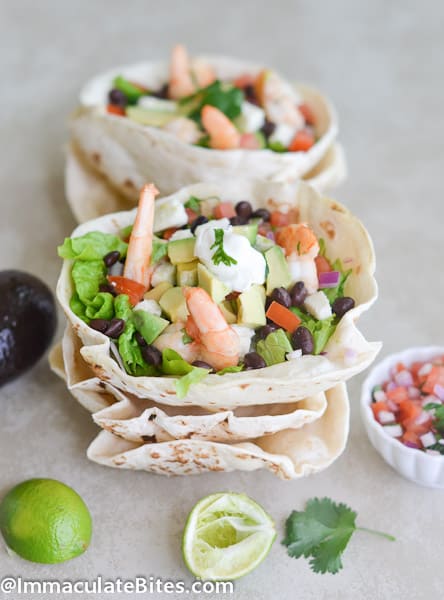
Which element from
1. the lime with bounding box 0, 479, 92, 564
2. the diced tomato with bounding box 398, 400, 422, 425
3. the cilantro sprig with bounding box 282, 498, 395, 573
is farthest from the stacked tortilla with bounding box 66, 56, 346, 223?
the lime with bounding box 0, 479, 92, 564

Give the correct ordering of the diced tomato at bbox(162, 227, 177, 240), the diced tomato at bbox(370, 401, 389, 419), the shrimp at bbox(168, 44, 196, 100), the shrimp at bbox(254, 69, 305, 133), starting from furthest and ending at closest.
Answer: the shrimp at bbox(168, 44, 196, 100) → the shrimp at bbox(254, 69, 305, 133) → the diced tomato at bbox(162, 227, 177, 240) → the diced tomato at bbox(370, 401, 389, 419)

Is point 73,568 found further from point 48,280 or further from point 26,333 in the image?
point 48,280

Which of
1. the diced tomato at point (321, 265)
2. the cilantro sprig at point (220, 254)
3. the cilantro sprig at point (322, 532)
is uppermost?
the cilantro sprig at point (220, 254)

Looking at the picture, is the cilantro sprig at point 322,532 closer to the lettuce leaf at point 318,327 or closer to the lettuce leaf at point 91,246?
the lettuce leaf at point 318,327

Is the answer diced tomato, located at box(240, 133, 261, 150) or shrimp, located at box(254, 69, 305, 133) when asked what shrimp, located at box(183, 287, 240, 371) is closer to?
diced tomato, located at box(240, 133, 261, 150)

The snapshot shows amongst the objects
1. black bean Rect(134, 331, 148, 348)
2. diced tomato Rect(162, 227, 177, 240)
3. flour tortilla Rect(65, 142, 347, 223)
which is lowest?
flour tortilla Rect(65, 142, 347, 223)

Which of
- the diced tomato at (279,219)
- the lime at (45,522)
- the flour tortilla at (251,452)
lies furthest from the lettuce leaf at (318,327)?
the lime at (45,522)

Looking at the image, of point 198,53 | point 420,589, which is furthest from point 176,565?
point 198,53
